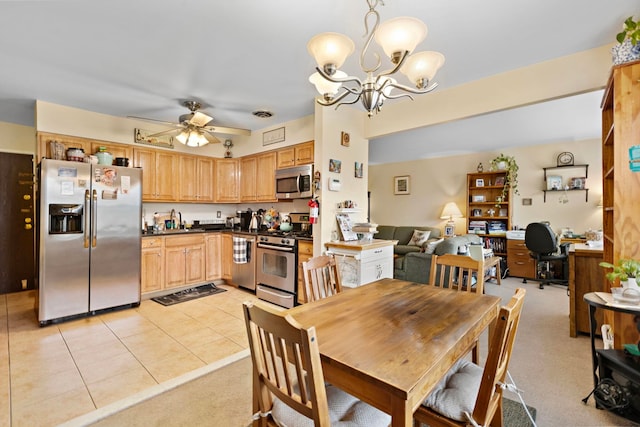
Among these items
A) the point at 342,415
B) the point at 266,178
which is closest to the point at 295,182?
the point at 266,178

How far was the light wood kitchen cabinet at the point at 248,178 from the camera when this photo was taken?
15.8 ft

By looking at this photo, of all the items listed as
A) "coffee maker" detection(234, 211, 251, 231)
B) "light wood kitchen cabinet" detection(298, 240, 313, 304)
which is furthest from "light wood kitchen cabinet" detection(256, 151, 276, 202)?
"light wood kitchen cabinet" detection(298, 240, 313, 304)

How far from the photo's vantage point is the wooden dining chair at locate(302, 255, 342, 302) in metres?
1.95

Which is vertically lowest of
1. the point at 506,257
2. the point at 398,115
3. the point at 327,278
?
the point at 506,257

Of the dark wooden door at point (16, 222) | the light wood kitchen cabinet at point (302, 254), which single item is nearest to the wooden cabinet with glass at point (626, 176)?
the light wood kitchen cabinet at point (302, 254)

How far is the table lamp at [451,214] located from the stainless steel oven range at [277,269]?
4.14m

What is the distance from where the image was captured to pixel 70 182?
3.25m

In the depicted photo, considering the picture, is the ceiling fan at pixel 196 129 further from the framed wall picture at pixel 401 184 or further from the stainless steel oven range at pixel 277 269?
the framed wall picture at pixel 401 184

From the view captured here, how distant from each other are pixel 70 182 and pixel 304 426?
3.65 metres

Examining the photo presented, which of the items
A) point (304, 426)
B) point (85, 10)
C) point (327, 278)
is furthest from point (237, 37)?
point (304, 426)

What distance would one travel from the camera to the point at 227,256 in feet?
15.7

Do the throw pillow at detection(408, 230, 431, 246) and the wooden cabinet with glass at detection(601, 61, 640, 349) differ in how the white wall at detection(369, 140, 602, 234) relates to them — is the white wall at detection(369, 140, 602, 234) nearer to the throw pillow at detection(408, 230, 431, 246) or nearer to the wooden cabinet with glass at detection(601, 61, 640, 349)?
the throw pillow at detection(408, 230, 431, 246)

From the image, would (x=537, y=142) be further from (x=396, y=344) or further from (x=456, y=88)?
(x=396, y=344)

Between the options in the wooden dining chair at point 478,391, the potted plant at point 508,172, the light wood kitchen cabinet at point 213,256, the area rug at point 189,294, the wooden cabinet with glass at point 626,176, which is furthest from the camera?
the potted plant at point 508,172
